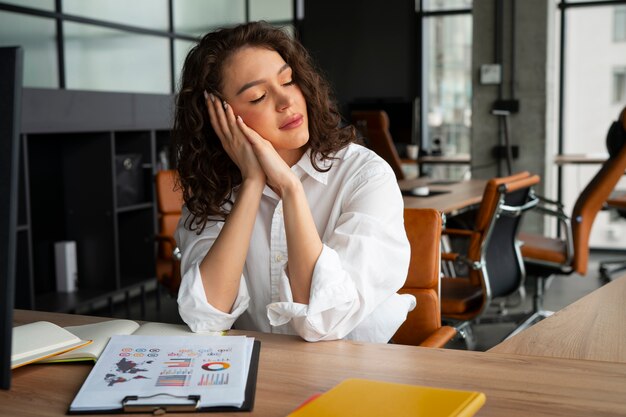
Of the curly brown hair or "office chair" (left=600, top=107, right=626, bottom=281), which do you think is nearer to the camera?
the curly brown hair

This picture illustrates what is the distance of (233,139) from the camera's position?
5.59ft

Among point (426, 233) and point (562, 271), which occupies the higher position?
point (426, 233)

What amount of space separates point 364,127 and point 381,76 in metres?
1.30

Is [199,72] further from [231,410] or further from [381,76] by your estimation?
[381,76]

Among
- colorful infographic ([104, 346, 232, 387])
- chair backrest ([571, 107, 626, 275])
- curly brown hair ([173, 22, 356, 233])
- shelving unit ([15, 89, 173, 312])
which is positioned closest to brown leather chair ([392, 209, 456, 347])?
curly brown hair ([173, 22, 356, 233])

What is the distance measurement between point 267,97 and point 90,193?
341 cm

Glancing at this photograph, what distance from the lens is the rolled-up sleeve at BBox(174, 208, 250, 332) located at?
1.52 meters

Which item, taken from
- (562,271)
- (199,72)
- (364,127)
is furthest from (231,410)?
(364,127)

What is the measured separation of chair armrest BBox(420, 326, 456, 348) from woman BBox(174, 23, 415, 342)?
0.31ft

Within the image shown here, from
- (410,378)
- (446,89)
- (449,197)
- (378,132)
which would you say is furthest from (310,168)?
(446,89)

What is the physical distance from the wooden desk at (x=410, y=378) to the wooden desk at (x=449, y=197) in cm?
217

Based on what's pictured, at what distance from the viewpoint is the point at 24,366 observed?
1279 millimetres

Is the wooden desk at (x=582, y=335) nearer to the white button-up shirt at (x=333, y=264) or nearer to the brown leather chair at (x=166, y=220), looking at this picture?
the white button-up shirt at (x=333, y=264)

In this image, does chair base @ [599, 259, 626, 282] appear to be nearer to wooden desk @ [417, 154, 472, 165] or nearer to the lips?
wooden desk @ [417, 154, 472, 165]
